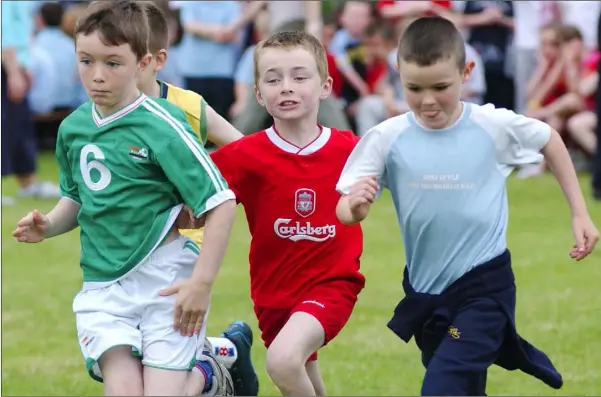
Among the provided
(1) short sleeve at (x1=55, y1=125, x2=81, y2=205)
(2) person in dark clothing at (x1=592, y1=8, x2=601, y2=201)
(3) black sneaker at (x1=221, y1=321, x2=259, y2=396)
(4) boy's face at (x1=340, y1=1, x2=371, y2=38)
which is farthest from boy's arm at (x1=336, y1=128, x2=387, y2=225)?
(4) boy's face at (x1=340, y1=1, x2=371, y2=38)

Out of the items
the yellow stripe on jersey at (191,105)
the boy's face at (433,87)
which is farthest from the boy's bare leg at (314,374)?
the boy's face at (433,87)

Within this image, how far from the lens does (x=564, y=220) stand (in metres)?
11.9

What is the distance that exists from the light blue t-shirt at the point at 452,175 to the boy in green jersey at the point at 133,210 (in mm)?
645

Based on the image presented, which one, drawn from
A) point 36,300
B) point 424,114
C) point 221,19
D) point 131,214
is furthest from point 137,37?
point 221,19

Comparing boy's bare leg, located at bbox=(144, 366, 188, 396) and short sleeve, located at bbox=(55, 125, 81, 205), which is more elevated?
short sleeve, located at bbox=(55, 125, 81, 205)

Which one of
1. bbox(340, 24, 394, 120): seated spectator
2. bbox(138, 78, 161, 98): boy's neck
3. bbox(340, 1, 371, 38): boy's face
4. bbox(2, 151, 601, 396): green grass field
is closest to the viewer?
bbox(138, 78, 161, 98): boy's neck

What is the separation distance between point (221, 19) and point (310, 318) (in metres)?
11.0

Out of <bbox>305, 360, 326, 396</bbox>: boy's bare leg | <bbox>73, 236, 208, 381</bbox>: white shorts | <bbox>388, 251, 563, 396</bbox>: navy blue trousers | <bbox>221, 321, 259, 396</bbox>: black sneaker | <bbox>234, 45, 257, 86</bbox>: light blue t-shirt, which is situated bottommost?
<bbox>234, 45, 257, 86</bbox>: light blue t-shirt

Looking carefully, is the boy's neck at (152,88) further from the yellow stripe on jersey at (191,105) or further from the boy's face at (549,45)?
the boy's face at (549,45)

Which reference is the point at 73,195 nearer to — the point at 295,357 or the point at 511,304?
the point at 295,357

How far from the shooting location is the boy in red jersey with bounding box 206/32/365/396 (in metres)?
5.64

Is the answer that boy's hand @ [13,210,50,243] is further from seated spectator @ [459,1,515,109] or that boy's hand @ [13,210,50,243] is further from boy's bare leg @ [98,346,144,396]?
seated spectator @ [459,1,515,109]

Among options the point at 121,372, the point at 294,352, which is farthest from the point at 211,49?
the point at 121,372

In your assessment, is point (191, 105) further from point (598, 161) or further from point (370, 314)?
point (598, 161)
